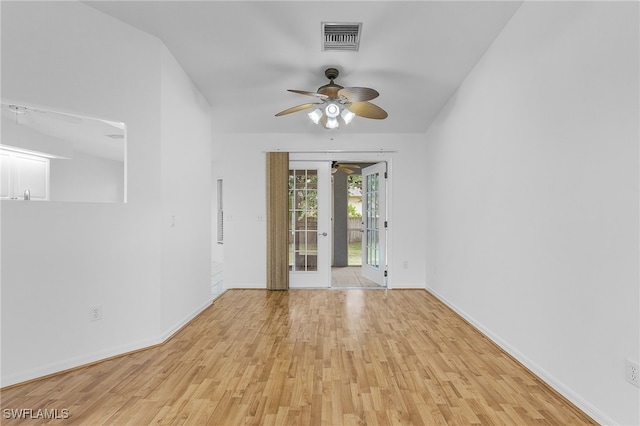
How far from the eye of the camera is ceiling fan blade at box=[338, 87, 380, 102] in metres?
2.93

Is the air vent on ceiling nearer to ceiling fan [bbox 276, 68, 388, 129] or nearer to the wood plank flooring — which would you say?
ceiling fan [bbox 276, 68, 388, 129]

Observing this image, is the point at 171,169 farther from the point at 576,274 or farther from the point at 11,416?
the point at 576,274

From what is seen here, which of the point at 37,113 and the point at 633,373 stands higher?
the point at 37,113

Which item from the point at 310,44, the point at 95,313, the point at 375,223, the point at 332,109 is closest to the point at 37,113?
the point at 95,313

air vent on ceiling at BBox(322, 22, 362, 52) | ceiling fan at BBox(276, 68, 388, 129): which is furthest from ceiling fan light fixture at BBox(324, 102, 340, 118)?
air vent on ceiling at BBox(322, 22, 362, 52)

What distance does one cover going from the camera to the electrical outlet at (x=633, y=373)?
1.60 meters

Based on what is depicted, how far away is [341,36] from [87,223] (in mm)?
2696

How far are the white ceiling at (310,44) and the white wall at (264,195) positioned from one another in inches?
36.6

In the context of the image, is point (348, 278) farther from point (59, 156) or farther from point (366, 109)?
point (59, 156)

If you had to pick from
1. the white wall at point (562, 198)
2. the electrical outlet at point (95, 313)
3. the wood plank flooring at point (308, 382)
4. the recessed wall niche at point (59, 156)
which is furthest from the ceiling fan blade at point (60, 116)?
the white wall at point (562, 198)

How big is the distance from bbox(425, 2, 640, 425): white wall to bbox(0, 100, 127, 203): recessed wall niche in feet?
11.2

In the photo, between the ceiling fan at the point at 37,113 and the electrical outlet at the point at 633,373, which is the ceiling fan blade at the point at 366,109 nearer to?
the ceiling fan at the point at 37,113

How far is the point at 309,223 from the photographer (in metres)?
5.48

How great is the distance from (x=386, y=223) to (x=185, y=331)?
3435 millimetres
